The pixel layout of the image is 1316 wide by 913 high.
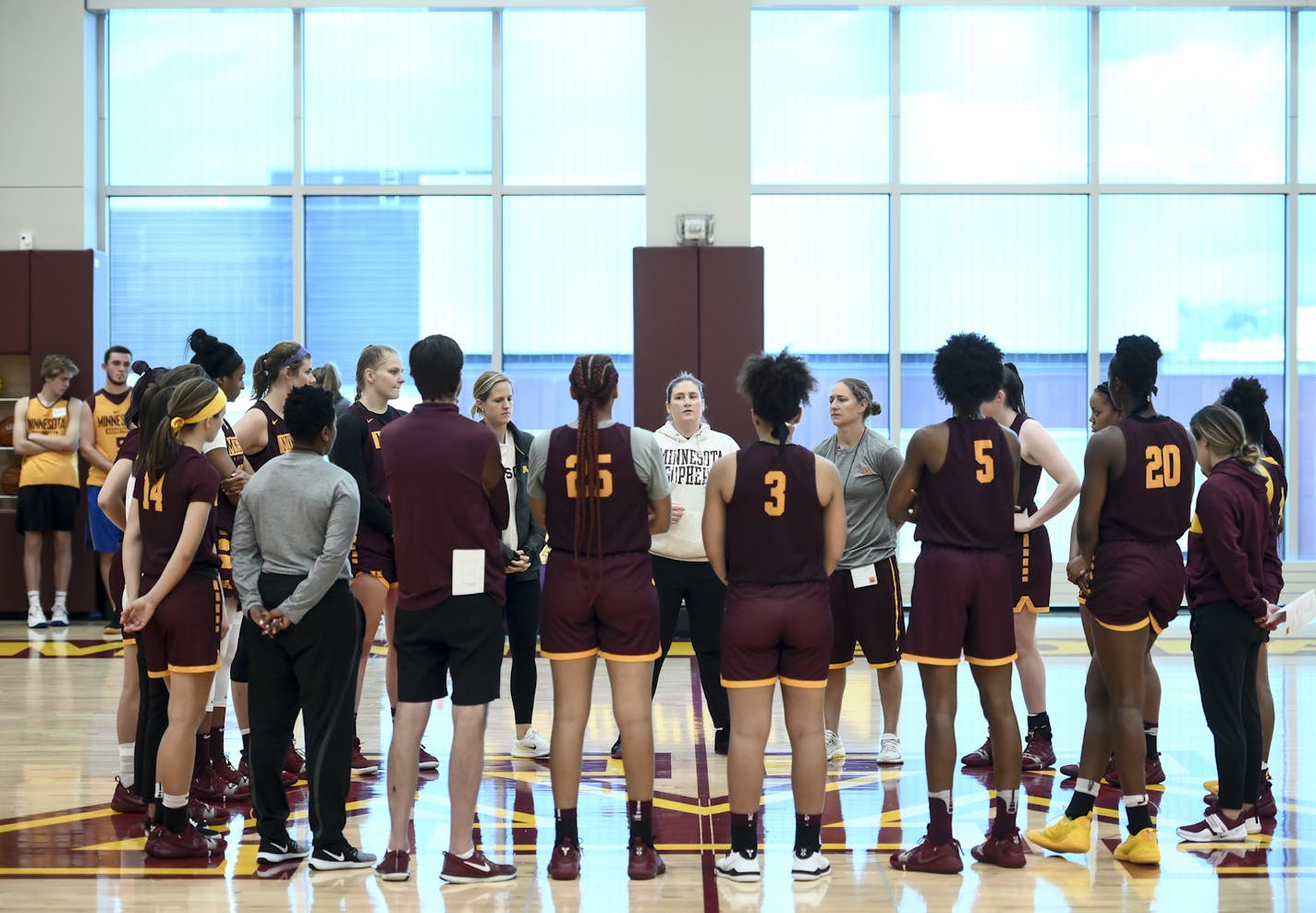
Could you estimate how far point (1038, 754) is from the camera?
18.9 ft

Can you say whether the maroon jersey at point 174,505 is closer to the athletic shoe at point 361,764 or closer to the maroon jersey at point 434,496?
the maroon jersey at point 434,496

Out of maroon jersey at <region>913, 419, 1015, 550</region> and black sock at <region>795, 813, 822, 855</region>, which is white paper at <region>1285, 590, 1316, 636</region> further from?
black sock at <region>795, 813, 822, 855</region>

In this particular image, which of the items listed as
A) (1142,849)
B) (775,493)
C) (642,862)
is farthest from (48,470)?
(1142,849)

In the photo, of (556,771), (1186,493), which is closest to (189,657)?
(556,771)

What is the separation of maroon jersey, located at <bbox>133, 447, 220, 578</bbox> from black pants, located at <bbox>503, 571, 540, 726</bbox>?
1576mm

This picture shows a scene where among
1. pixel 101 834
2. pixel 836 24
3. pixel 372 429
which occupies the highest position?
pixel 836 24

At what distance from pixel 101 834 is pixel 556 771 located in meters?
1.75

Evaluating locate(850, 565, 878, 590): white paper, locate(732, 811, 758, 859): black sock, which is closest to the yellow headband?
locate(732, 811, 758, 859): black sock

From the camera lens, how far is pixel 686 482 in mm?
5770

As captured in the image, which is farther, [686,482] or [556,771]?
[686,482]

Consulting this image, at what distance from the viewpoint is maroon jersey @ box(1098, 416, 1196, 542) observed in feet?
14.6

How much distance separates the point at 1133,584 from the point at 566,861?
206 cm

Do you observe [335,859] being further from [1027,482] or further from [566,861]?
[1027,482]

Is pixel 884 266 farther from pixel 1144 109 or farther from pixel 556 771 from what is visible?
pixel 556 771
